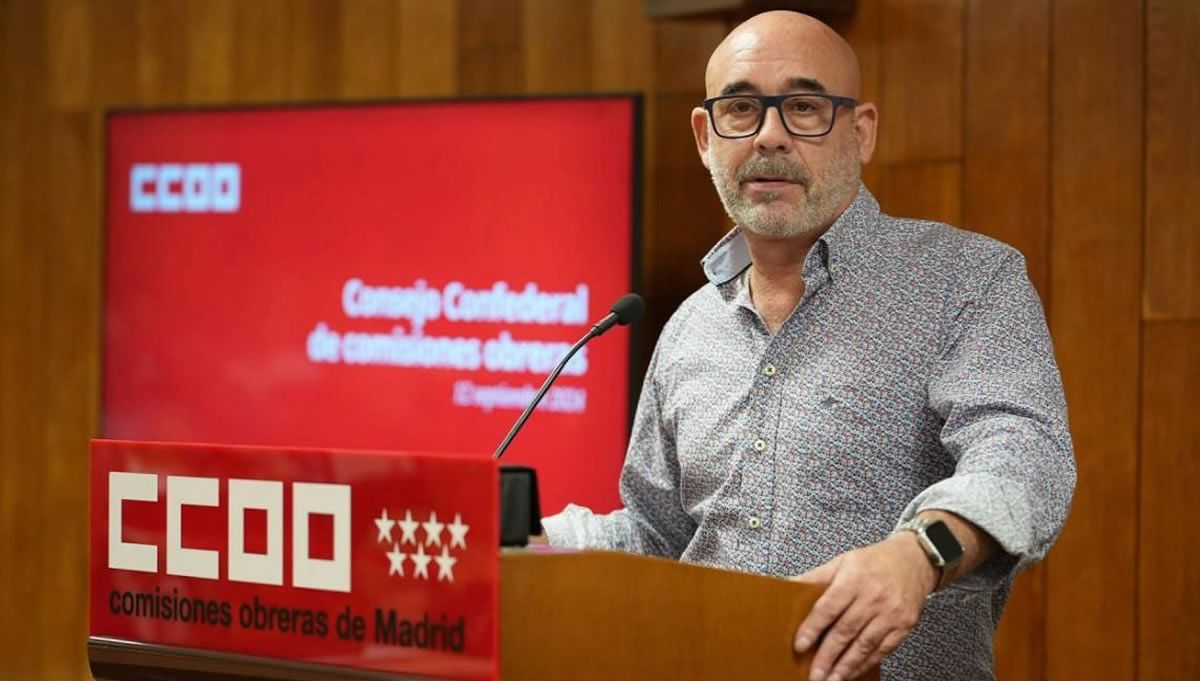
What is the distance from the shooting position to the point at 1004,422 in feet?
5.23

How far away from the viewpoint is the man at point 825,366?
1760 millimetres

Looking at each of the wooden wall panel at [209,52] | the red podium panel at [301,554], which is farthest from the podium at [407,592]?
the wooden wall panel at [209,52]

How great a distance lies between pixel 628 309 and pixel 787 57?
1.32 ft

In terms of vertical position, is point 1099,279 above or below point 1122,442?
above

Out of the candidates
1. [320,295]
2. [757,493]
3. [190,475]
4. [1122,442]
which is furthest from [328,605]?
[320,295]

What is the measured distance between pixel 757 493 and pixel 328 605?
28.1 inches

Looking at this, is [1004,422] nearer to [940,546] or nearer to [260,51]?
[940,546]

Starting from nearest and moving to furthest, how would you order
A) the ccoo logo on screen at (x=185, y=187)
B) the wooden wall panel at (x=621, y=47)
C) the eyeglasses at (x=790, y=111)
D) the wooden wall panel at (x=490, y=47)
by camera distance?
1. the eyeglasses at (x=790, y=111)
2. the wooden wall panel at (x=621, y=47)
3. the wooden wall panel at (x=490, y=47)
4. the ccoo logo on screen at (x=185, y=187)

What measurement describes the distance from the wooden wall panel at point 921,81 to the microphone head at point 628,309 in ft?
5.68

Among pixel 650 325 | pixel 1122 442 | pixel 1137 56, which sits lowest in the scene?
pixel 1122 442

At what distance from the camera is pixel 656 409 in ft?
7.01

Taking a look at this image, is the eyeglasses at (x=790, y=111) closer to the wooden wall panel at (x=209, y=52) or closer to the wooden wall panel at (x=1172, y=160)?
the wooden wall panel at (x=1172, y=160)

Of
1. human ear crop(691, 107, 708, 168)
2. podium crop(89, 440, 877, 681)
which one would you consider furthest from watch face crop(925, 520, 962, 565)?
human ear crop(691, 107, 708, 168)

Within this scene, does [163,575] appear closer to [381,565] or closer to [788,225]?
[381,565]
